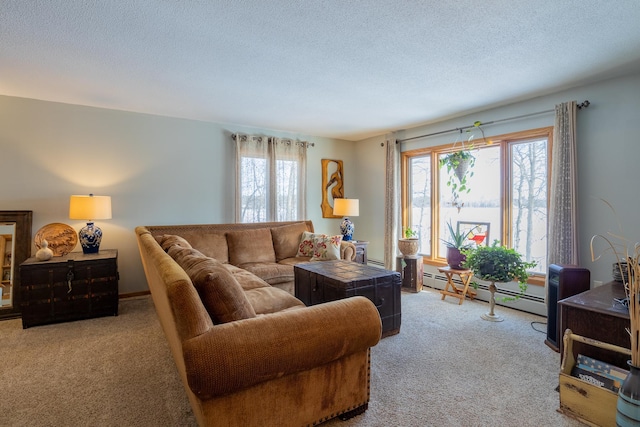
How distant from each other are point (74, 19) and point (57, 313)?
2.75 m

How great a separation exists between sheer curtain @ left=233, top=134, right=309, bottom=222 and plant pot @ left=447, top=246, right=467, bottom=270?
2274mm

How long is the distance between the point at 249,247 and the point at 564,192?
11.7 ft

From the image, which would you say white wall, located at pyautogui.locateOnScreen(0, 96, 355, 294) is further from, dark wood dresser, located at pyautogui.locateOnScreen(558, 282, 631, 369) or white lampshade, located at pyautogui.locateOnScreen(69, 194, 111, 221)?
dark wood dresser, located at pyautogui.locateOnScreen(558, 282, 631, 369)

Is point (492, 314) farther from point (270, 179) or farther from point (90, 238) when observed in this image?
point (90, 238)

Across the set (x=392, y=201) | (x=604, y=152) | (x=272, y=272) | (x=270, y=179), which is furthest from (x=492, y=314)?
(x=270, y=179)

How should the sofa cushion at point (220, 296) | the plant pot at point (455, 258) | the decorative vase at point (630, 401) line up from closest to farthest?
the decorative vase at point (630, 401) < the sofa cushion at point (220, 296) < the plant pot at point (455, 258)

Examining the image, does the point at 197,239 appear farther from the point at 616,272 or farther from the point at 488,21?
the point at 616,272

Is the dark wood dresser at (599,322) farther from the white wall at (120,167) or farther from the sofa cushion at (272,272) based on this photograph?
the white wall at (120,167)

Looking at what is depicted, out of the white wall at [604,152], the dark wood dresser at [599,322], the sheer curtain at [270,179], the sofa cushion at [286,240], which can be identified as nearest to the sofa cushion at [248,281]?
the sofa cushion at [286,240]

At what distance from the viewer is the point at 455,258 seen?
407 centimetres

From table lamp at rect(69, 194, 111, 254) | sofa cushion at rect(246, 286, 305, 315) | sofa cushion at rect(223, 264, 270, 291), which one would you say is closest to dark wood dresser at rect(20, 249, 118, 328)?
table lamp at rect(69, 194, 111, 254)

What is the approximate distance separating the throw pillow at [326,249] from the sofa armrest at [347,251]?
75 mm

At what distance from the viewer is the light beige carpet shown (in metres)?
1.79

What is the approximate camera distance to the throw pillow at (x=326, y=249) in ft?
13.7
